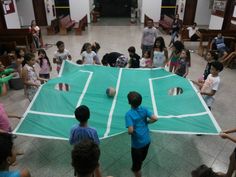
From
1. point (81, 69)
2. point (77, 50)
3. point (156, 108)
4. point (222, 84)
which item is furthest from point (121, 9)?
point (156, 108)

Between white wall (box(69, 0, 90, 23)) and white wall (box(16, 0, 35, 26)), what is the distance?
2319 mm

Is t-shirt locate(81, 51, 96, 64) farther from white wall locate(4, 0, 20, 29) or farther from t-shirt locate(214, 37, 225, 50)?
white wall locate(4, 0, 20, 29)

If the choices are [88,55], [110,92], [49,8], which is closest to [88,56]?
[88,55]

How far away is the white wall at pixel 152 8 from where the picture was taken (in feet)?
41.6

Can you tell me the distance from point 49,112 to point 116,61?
1954mm

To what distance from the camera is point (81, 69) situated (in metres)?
3.70

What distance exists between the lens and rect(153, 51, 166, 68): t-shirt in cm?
411

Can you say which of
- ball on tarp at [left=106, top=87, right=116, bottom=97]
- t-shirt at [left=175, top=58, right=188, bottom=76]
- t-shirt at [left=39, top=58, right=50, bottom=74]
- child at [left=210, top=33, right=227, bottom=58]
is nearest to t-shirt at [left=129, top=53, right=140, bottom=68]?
t-shirt at [left=175, top=58, right=188, bottom=76]

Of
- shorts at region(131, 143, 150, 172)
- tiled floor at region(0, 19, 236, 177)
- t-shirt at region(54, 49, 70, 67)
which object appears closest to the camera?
shorts at region(131, 143, 150, 172)

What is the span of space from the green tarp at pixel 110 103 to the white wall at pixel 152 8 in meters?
10.2

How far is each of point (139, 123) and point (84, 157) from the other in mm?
926

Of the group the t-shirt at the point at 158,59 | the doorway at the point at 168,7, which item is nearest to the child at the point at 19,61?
the t-shirt at the point at 158,59

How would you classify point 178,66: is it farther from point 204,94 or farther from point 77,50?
point 77,50

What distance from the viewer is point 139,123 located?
212cm
